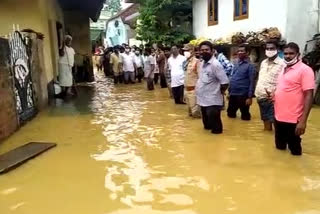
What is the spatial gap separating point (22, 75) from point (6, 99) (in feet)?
4.48

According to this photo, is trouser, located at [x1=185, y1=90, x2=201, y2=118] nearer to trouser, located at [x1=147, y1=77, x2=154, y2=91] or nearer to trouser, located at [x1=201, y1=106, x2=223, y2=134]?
trouser, located at [x1=201, y1=106, x2=223, y2=134]

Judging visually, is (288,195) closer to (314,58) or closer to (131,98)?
(314,58)

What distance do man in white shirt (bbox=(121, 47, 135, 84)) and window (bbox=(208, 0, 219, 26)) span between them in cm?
360

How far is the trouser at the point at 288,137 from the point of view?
224 inches

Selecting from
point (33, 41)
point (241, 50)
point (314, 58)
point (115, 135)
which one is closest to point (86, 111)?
point (33, 41)

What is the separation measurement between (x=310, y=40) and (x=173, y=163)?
7.03m

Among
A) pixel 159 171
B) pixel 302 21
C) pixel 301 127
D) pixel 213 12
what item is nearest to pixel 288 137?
pixel 301 127

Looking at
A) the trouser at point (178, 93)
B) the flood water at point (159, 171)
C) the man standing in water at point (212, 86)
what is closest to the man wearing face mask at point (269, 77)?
the flood water at point (159, 171)

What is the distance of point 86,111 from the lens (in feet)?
33.3

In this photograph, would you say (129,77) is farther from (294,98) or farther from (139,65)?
(294,98)

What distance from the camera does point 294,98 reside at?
556 cm

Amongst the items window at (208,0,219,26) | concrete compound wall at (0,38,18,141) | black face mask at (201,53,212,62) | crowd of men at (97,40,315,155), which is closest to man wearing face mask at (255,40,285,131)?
crowd of men at (97,40,315,155)

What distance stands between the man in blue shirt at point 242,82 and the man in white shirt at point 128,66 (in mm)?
9456

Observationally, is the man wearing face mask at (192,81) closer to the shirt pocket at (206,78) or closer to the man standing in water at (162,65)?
the shirt pocket at (206,78)
